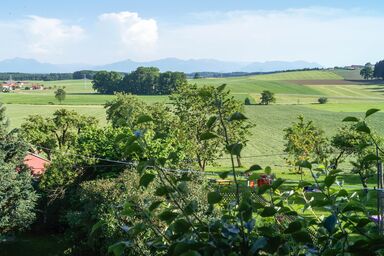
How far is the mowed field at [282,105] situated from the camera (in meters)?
54.7

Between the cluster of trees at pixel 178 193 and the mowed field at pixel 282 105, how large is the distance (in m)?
17.2

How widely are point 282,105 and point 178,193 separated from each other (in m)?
86.5


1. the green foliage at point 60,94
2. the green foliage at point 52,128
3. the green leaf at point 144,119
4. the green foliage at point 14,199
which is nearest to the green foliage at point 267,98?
the green foliage at point 60,94

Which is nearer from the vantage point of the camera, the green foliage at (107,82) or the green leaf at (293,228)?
the green leaf at (293,228)

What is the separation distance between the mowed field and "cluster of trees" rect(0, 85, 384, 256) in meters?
17.2

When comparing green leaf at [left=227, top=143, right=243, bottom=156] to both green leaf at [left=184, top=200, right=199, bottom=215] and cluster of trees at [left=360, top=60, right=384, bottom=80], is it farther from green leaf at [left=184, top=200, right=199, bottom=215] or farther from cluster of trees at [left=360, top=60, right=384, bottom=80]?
cluster of trees at [left=360, top=60, right=384, bottom=80]

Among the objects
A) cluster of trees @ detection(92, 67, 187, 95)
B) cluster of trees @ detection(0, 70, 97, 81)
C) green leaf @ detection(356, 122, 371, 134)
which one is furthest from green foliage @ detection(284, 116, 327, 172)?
cluster of trees @ detection(0, 70, 97, 81)

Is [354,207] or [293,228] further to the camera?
[354,207]

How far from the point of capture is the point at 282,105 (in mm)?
86375

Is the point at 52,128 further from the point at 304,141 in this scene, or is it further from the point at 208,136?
the point at 208,136

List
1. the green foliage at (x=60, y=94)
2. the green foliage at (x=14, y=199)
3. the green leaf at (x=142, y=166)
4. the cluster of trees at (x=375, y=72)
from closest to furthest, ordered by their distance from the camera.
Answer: the green leaf at (x=142, y=166) → the green foliage at (x=14, y=199) → the green foliage at (x=60, y=94) → the cluster of trees at (x=375, y=72)

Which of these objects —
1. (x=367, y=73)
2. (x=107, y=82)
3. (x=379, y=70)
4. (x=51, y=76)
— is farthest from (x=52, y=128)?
(x=51, y=76)

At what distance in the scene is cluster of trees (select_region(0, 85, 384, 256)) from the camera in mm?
1699

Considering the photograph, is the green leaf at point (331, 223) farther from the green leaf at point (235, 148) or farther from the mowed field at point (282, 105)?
the mowed field at point (282, 105)
